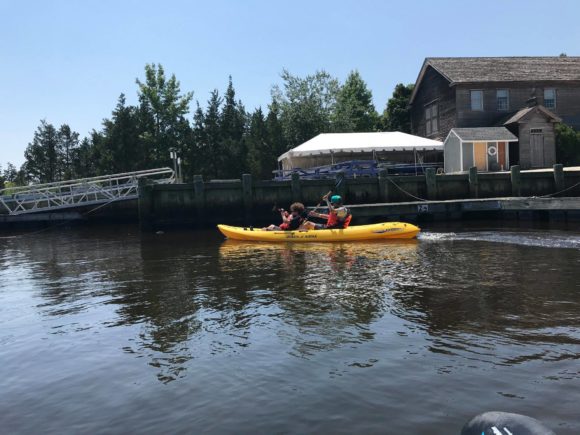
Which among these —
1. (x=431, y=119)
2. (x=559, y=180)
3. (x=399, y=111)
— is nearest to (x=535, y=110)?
(x=431, y=119)

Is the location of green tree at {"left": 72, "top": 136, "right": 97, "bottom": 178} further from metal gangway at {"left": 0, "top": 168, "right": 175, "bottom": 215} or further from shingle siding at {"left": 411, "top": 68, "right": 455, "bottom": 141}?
shingle siding at {"left": 411, "top": 68, "right": 455, "bottom": 141}

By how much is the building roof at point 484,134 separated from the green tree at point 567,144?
3.32 m

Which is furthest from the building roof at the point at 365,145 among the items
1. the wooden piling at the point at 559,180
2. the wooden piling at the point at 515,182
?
the wooden piling at the point at 559,180

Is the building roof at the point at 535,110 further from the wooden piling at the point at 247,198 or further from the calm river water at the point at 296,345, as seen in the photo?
the calm river water at the point at 296,345

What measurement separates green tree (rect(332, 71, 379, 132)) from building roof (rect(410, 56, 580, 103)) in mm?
13362

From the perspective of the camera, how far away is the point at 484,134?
28750mm

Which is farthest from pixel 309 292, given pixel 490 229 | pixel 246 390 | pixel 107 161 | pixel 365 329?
pixel 107 161

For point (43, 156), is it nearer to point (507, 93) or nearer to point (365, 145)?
point (365, 145)

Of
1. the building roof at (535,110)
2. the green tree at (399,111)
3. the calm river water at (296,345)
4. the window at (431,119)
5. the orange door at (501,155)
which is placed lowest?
the calm river water at (296,345)

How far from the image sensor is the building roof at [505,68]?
1236 inches

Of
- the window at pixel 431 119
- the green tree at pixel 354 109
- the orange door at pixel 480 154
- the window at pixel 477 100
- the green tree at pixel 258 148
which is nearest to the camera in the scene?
the orange door at pixel 480 154

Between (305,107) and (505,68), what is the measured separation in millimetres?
18398

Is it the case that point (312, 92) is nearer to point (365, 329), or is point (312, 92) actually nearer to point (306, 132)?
point (306, 132)

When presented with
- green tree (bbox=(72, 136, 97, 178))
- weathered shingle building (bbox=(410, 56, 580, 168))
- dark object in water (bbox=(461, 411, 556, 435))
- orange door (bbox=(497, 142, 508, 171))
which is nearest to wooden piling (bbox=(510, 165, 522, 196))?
orange door (bbox=(497, 142, 508, 171))
